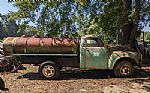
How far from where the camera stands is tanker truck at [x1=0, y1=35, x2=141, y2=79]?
46.9 ft

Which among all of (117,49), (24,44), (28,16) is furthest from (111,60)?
(28,16)

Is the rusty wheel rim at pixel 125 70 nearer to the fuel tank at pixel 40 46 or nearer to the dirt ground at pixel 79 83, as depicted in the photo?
the dirt ground at pixel 79 83

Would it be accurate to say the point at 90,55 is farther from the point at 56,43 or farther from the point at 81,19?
the point at 81,19

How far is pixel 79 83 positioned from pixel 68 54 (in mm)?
1851

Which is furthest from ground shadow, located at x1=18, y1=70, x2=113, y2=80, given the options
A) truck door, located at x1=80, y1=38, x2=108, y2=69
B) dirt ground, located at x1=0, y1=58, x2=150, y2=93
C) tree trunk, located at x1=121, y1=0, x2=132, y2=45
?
tree trunk, located at x1=121, y1=0, x2=132, y2=45

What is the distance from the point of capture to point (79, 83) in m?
13.0

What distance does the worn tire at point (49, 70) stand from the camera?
14.2 metres

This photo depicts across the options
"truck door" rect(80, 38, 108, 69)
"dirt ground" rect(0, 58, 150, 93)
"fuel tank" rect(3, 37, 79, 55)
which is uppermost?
"fuel tank" rect(3, 37, 79, 55)

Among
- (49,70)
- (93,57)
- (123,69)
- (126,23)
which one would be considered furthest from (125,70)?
(126,23)

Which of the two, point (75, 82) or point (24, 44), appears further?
point (24, 44)

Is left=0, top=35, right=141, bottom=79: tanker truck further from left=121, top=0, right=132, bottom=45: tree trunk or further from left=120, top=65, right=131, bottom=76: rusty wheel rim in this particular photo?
left=121, top=0, right=132, bottom=45: tree trunk

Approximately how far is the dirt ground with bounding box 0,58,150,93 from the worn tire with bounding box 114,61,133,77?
0.30m

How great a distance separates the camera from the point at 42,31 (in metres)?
19.8

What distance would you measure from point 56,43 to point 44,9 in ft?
18.6
